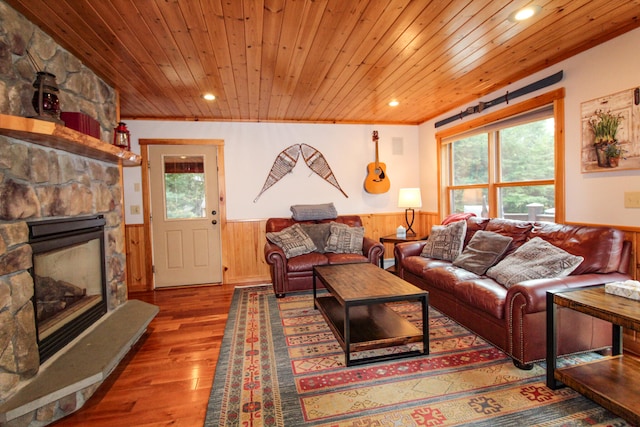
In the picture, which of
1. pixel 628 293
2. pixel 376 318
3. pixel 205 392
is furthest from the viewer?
pixel 376 318

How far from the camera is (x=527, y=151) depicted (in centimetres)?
339

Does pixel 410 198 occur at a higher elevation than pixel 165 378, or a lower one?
higher

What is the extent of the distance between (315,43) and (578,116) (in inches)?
88.4

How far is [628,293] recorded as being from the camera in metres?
1.76

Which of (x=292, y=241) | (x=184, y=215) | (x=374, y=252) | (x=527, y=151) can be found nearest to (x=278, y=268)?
(x=292, y=241)

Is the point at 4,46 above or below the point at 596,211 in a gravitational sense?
above

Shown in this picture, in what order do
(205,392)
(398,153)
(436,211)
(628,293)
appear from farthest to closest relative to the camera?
(398,153) < (436,211) < (205,392) < (628,293)

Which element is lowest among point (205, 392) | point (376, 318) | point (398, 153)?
point (205, 392)

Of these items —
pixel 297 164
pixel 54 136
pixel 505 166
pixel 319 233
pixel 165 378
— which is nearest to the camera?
pixel 54 136

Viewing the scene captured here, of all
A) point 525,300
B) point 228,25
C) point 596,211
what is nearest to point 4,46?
point 228,25

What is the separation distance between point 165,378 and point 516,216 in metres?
3.58

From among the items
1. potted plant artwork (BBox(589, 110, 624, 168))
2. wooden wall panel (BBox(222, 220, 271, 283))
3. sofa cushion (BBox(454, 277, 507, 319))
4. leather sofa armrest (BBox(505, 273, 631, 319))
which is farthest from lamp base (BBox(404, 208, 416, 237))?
leather sofa armrest (BBox(505, 273, 631, 319))

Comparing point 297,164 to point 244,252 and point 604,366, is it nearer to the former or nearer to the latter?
point 244,252

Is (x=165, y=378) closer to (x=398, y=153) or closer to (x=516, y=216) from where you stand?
(x=516, y=216)
